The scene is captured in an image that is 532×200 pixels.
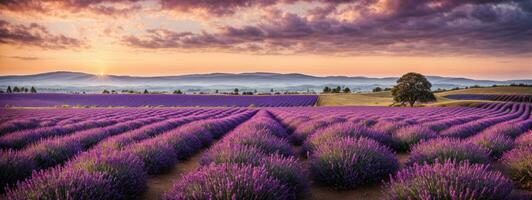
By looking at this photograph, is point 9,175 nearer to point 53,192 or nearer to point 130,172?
point 130,172

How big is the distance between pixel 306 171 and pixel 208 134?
4.93m

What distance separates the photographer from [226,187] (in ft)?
10.8

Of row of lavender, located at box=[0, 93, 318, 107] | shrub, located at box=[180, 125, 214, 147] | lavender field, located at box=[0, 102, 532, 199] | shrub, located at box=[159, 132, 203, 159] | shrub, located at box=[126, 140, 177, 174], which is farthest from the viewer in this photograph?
row of lavender, located at box=[0, 93, 318, 107]

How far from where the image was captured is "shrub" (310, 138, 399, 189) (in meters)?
4.71

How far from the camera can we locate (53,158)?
6215 mm

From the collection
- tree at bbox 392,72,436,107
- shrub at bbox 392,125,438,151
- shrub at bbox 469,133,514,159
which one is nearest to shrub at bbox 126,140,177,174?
shrub at bbox 392,125,438,151

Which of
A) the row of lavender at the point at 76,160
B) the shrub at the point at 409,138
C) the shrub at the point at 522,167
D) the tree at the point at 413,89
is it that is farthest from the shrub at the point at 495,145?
the tree at the point at 413,89

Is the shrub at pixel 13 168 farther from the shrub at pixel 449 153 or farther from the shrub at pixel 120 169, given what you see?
the shrub at pixel 449 153

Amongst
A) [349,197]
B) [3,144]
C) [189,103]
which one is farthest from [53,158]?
[189,103]

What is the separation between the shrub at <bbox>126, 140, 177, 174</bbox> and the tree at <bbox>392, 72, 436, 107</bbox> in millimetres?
47513

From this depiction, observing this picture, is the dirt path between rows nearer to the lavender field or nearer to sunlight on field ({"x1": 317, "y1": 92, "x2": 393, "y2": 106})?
the lavender field

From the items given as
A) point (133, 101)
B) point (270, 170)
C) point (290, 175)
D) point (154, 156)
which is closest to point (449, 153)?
point (290, 175)

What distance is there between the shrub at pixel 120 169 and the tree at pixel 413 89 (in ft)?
161

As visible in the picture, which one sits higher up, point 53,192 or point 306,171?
point 53,192
